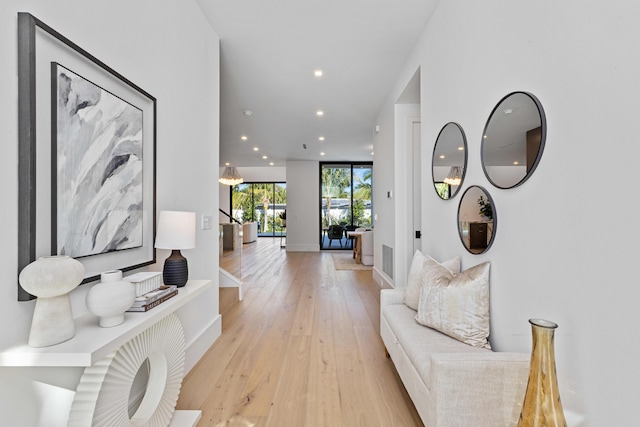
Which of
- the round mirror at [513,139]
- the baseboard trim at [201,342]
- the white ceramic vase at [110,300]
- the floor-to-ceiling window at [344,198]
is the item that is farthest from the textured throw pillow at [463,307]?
the floor-to-ceiling window at [344,198]

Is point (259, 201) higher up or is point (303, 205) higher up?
point (259, 201)

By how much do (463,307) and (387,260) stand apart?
291 centimetres

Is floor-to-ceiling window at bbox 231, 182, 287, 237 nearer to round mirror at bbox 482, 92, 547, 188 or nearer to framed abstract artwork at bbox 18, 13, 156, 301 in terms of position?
framed abstract artwork at bbox 18, 13, 156, 301

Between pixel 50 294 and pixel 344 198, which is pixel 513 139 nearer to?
pixel 50 294

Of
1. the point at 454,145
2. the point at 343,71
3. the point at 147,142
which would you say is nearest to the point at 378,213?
the point at 343,71

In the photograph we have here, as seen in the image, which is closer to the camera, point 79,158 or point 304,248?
point 79,158

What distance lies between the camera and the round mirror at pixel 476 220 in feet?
5.82

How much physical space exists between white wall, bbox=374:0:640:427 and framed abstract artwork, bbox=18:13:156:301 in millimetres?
2071

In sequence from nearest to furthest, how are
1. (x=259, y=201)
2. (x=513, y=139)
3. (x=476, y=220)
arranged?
(x=513, y=139) < (x=476, y=220) < (x=259, y=201)

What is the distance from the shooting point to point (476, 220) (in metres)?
1.92

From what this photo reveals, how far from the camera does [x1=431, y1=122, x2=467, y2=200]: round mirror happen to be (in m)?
2.14

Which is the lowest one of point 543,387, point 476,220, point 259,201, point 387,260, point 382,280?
point 382,280

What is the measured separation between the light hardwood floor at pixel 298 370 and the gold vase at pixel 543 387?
0.84m

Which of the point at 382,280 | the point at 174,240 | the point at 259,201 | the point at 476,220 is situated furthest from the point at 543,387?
the point at 259,201
